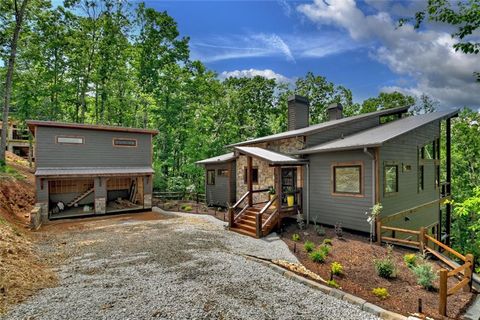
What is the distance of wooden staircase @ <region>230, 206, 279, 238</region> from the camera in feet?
32.5

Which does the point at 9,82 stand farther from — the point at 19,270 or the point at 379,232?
the point at 379,232

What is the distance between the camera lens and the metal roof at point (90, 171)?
1255 cm

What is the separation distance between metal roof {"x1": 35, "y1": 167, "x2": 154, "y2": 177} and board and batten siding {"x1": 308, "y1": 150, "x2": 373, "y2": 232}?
32.4 feet

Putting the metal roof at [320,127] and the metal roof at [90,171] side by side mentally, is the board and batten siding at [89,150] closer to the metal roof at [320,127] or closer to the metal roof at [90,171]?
the metal roof at [90,171]

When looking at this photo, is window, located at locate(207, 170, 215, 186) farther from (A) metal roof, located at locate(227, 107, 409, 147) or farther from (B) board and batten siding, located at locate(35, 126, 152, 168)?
(A) metal roof, located at locate(227, 107, 409, 147)

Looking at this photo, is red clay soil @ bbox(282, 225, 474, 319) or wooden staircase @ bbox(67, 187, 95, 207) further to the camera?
wooden staircase @ bbox(67, 187, 95, 207)

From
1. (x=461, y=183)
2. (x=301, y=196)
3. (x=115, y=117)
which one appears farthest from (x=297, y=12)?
(x=461, y=183)

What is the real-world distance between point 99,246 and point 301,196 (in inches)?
325

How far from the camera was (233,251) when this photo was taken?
25.9 ft

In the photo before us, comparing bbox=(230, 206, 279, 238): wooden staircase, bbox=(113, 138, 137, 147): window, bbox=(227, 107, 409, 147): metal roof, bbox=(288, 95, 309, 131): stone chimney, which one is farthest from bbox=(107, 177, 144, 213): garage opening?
bbox=(288, 95, 309, 131): stone chimney

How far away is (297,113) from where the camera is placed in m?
15.9

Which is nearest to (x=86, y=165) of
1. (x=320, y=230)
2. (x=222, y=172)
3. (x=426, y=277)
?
(x=222, y=172)

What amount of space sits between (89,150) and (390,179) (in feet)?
49.6

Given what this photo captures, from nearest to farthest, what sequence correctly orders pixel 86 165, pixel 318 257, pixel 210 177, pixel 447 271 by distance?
1. pixel 447 271
2. pixel 318 257
3. pixel 86 165
4. pixel 210 177
